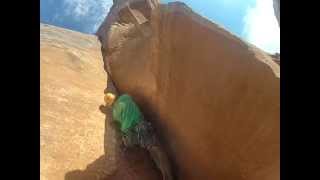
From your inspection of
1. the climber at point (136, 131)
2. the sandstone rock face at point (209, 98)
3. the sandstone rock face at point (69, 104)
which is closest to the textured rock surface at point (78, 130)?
the sandstone rock face at point (69, 104)

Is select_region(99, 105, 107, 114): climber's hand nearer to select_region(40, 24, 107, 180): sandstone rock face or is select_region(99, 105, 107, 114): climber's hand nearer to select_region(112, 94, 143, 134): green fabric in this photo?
select_region(40, 24, 107, 180): sandstone rock face

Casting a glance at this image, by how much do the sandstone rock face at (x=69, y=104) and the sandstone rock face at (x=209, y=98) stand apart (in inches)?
38.6

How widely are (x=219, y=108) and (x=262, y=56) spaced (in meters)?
0.85

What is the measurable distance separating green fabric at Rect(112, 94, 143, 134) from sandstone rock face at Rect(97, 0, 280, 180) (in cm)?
26

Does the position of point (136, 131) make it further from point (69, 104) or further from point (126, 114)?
point (69, 104)

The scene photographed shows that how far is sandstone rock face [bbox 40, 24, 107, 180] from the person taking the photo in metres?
6.26

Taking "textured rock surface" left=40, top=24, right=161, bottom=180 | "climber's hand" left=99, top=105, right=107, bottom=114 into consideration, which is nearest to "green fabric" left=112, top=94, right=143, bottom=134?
"textured rock surface" left=40, top=24, right=161, bottom=180

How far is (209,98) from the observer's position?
5.93 meters

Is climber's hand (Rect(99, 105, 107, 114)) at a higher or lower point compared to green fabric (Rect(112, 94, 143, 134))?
lower

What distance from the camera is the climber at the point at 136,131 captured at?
6.65m

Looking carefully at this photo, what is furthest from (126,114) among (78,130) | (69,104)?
(69,104)

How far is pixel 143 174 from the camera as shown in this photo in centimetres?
654
